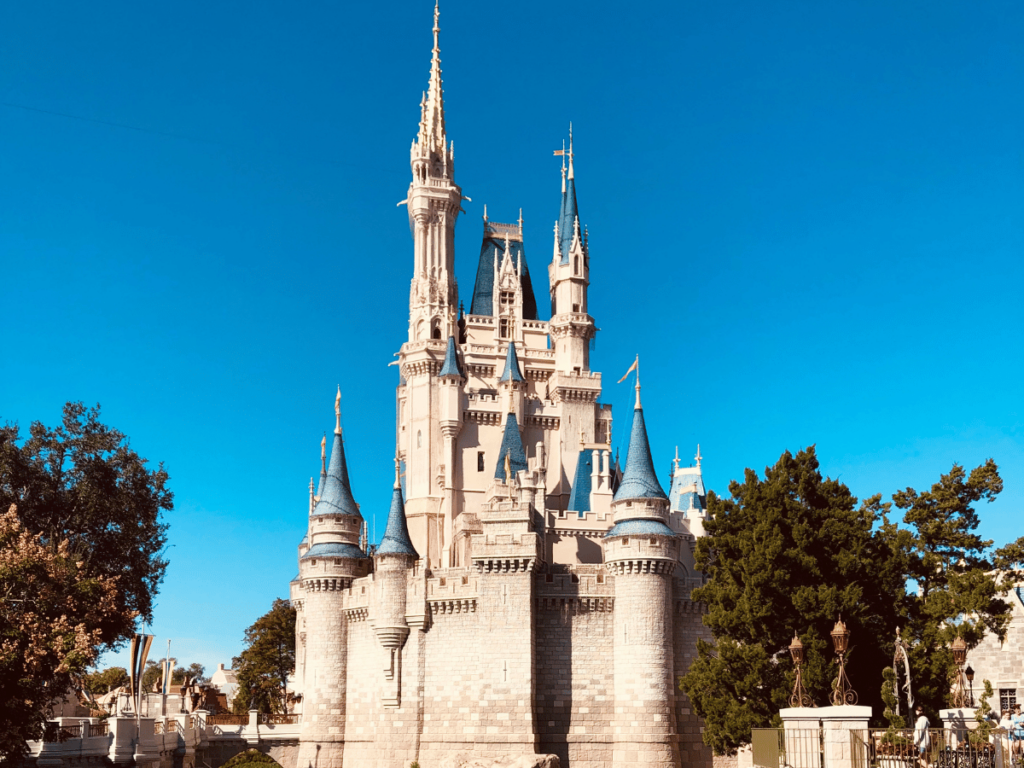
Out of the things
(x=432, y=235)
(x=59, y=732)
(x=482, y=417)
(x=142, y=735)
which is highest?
(x=432, y=235)

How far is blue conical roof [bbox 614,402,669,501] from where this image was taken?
49219 mm

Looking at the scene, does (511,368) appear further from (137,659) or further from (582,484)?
(137,659)

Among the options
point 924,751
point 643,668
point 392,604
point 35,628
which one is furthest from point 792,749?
point 392,604

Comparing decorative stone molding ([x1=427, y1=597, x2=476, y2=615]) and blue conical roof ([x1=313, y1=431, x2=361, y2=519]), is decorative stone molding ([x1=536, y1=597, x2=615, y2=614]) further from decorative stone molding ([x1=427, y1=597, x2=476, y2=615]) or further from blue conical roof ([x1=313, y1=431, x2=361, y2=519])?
blue conical roof ([x1=313, y1=431, x2=361, y2=519])

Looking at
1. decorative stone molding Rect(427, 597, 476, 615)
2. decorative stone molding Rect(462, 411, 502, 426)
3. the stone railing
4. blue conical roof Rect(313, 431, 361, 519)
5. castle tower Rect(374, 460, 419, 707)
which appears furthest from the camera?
decorative stone molding Rect(462, 411, 502, 426)

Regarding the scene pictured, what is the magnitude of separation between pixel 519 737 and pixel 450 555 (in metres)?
16.6

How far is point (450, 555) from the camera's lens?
60.9 metres

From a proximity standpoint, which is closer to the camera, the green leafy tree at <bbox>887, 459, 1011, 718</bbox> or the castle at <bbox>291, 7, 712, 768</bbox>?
the green leafy tree at <bbox>887, 459, 1011, 718</bbox>

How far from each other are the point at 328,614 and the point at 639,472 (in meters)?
14.6

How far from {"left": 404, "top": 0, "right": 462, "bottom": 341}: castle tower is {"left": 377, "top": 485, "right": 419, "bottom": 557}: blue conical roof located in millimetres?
18088

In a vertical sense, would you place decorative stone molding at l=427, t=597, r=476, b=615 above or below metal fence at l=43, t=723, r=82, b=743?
above

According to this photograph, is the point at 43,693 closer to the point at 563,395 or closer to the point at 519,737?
the point at 519,737

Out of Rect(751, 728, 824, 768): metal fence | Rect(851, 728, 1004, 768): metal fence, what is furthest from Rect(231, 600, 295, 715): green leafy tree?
Rect(851, 728, 1004, 768): metal fence

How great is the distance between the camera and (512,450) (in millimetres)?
60781
